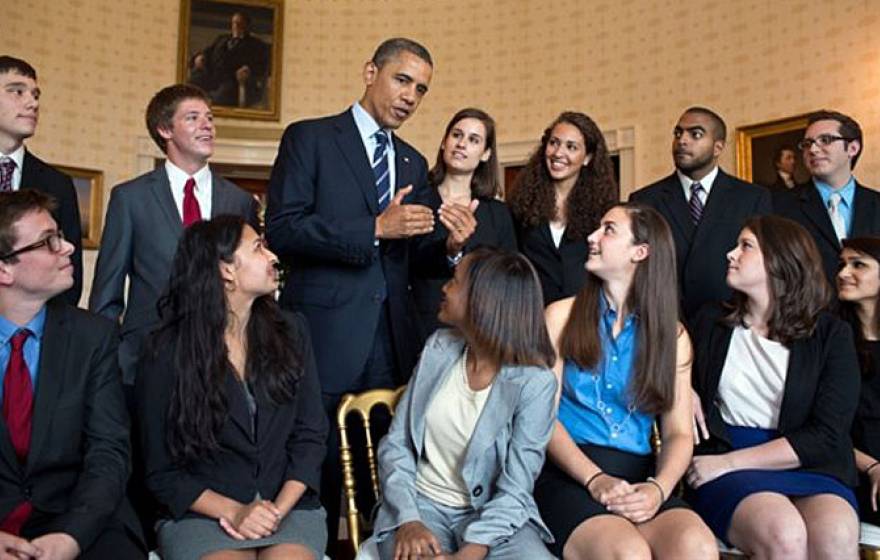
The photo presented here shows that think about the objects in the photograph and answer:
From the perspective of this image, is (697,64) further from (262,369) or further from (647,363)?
(262,369)

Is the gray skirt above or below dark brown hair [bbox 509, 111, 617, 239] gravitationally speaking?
below

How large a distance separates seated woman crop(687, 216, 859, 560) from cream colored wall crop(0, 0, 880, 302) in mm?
3955

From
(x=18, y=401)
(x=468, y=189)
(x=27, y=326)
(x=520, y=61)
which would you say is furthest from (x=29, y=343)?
(x=520, y=61)

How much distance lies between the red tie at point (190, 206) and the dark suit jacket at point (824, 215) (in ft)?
9.31

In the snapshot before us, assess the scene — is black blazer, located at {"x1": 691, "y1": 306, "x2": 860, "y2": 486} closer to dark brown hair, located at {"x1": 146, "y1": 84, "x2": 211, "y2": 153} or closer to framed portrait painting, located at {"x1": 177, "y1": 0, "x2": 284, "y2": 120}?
dark brown hair, located at {"x1": 146, "y1": 84, "x2": 211, "y2": 153}

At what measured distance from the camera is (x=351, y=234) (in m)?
3.09

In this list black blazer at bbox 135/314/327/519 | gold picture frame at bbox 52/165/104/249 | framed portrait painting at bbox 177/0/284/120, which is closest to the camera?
black blazer at bbox 135/314/327/519

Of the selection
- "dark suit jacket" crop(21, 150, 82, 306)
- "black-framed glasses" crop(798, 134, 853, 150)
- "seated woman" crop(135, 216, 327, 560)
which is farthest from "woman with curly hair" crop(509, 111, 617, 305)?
"dark suit jacket" crop(21, 150, 82, 306)

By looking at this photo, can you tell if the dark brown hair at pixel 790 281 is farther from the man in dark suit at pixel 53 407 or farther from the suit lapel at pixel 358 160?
the man in dark suit at pixel 53 407

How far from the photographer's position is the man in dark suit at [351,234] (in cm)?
319

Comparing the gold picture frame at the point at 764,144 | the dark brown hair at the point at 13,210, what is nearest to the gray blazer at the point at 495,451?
the dark brown hair at the point at 13,210

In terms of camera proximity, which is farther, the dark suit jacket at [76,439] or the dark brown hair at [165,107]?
the dark brown hair at [165,107]

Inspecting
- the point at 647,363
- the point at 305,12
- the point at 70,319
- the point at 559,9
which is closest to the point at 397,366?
the point at 647,363

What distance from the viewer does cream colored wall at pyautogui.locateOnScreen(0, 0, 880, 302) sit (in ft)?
23.6
